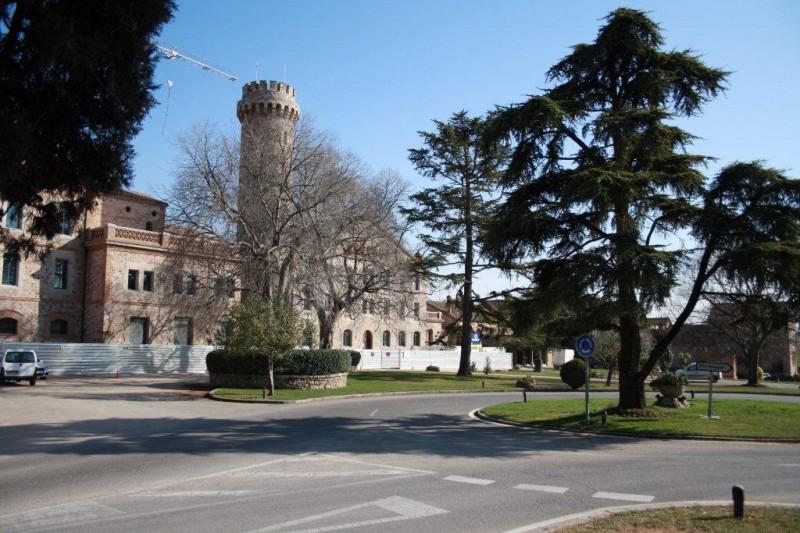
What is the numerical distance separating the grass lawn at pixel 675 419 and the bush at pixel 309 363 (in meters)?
9.68

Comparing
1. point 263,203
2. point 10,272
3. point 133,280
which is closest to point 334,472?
point 263,203

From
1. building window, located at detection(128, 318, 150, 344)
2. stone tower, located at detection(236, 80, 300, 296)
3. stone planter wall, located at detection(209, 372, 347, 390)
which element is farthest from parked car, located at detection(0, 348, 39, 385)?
building window, located at detection(128, 318, 150, 344)

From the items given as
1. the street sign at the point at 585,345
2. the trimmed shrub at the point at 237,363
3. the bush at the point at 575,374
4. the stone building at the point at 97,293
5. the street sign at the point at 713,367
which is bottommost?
the bush at the point at 575,374

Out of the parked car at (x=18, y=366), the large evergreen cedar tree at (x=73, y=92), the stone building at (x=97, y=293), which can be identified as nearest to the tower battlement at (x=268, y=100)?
the stone building at (x=97, y=293)

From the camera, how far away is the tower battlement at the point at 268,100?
50156 millimetres

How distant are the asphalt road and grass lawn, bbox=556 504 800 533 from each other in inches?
27.5

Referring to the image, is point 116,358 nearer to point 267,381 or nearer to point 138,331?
point 138,331

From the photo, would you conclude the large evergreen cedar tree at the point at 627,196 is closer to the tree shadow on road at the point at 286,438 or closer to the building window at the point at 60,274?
the tree shadow on road at the point at 286,438

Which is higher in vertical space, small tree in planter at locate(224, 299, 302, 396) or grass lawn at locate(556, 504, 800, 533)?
small tree in planter at locate(224, 299, 302, 396)

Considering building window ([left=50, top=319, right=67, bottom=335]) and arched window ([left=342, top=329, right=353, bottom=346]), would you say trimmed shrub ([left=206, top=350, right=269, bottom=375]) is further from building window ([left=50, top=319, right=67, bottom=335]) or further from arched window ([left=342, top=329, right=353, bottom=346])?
arched window ([left=342, top=329, right=353, bottom=346])

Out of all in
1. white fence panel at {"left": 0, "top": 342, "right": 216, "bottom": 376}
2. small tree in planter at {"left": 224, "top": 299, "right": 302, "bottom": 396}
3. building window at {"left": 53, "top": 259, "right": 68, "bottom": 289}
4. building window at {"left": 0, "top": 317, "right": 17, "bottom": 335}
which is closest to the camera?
small tree in planter at {"left": 224, "top": 299, "right": 302, "bottom": 396}

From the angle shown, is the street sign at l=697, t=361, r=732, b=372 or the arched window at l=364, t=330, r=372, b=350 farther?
the arched window at l=364, t=330, r=372, b=350

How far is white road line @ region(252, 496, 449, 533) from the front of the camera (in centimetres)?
714

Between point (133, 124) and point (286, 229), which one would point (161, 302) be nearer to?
point (286, 229)
